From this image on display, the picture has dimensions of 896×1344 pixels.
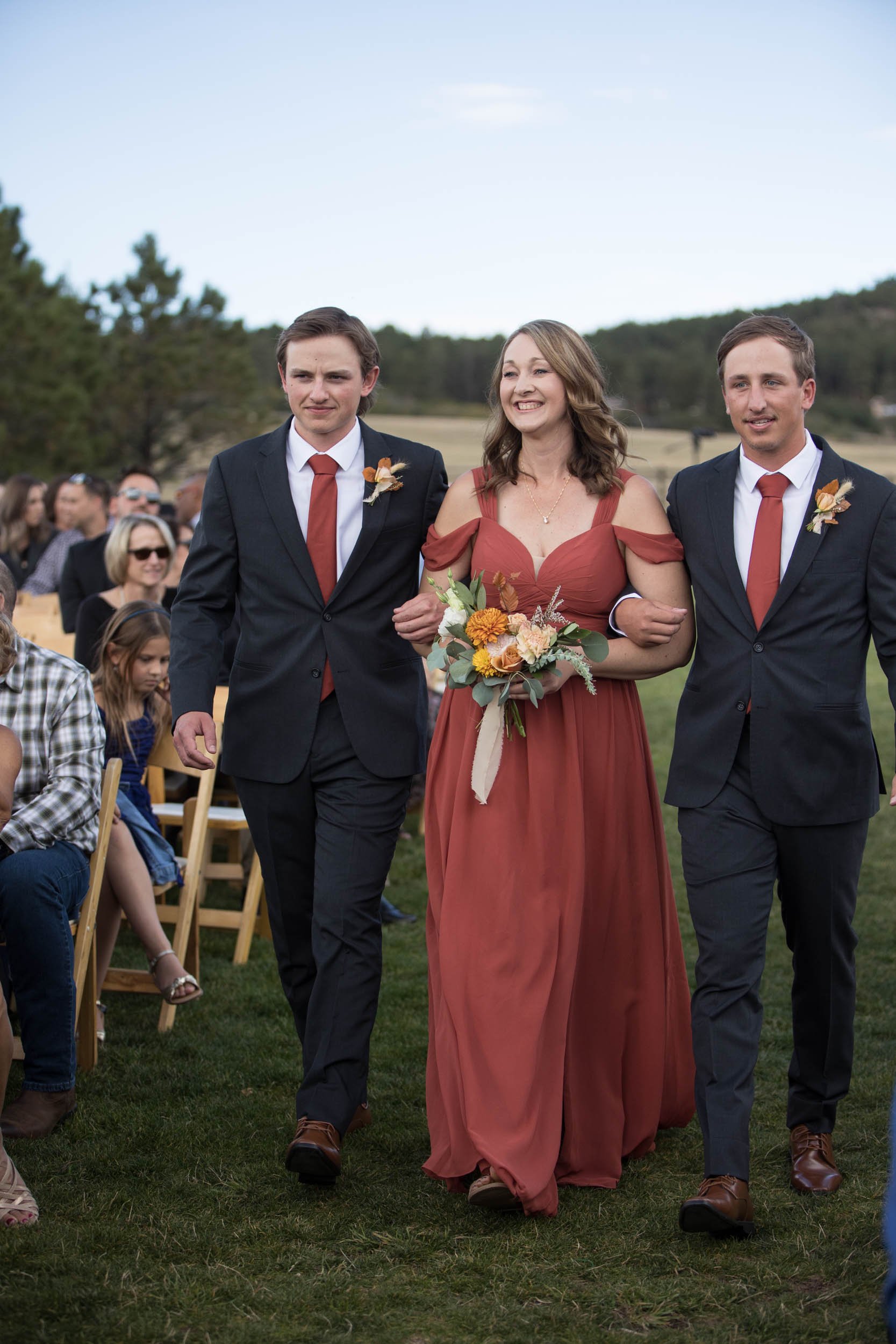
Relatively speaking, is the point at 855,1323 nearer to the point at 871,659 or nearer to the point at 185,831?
the point at 185,831

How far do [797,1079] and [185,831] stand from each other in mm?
3521

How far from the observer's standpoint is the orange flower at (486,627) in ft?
13.8

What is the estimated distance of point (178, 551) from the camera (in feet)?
35.4

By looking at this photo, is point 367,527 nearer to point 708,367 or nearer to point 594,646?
point 594,646

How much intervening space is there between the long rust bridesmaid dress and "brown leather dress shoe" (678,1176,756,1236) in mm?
468

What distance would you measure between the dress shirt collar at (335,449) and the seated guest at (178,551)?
445 centimetres

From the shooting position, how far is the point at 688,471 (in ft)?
14.8

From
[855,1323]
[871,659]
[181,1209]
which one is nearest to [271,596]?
[181,1209]

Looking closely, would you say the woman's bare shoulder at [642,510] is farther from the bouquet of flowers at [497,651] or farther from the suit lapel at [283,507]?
the suit lapel at [283,507]

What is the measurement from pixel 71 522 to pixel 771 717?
8.27 m

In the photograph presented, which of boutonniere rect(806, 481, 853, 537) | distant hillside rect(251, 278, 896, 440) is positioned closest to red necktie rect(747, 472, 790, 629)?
boutonniere rect(806, 481, 853, 537)

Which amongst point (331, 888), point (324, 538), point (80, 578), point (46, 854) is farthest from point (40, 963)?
point (80, 578)

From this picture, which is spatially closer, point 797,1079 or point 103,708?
point 797,1079

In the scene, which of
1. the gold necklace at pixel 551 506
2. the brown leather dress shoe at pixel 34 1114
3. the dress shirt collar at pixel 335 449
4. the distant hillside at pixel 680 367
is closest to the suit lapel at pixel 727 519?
the gold necklace at pixel 551 506
